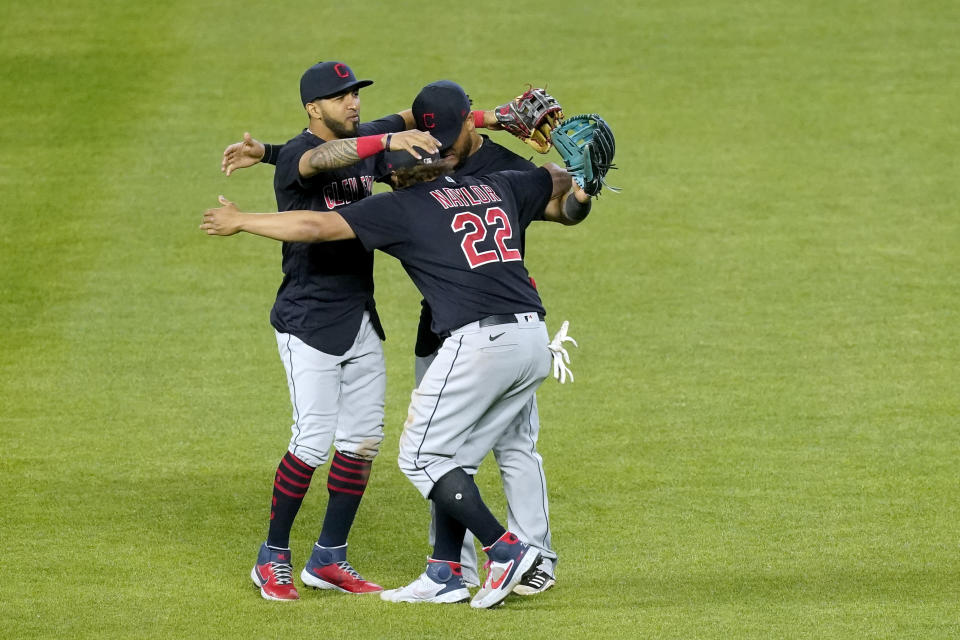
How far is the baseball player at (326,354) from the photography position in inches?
214

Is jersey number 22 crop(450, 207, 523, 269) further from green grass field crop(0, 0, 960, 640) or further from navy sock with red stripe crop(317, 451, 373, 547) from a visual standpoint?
green grass field crop(0, 0, 960, 640)

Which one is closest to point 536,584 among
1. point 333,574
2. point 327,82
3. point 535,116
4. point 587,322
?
point 333,574

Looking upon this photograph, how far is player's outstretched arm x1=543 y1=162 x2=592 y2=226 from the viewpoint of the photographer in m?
5.43

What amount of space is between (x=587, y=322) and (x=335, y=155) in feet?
14.3

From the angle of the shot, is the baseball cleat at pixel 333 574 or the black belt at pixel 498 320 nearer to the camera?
the black belt at pixel 498 320

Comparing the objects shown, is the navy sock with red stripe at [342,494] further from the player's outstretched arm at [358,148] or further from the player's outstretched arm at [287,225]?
the player's outstretched arm at [358,148]

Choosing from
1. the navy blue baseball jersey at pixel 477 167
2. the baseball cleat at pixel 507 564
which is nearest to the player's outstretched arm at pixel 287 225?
the navy blue baseball jersey at pixel 477 167

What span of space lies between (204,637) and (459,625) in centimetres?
88

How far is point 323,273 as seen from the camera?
548 centimetres

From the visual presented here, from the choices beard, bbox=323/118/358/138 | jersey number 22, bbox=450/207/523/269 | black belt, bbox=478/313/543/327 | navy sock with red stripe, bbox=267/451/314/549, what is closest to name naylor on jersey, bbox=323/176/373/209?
beard, bbox=323/118/358/138

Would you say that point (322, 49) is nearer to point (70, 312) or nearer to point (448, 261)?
point (70, 312)

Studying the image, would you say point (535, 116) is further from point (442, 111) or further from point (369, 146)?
point (369, 146)

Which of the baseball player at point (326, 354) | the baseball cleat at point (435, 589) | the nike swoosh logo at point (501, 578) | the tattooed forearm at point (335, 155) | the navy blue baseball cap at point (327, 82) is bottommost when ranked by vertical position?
the baseball cleat at point (435, 589)

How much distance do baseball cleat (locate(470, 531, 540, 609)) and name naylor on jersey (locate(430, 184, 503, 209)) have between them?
1.23 m
